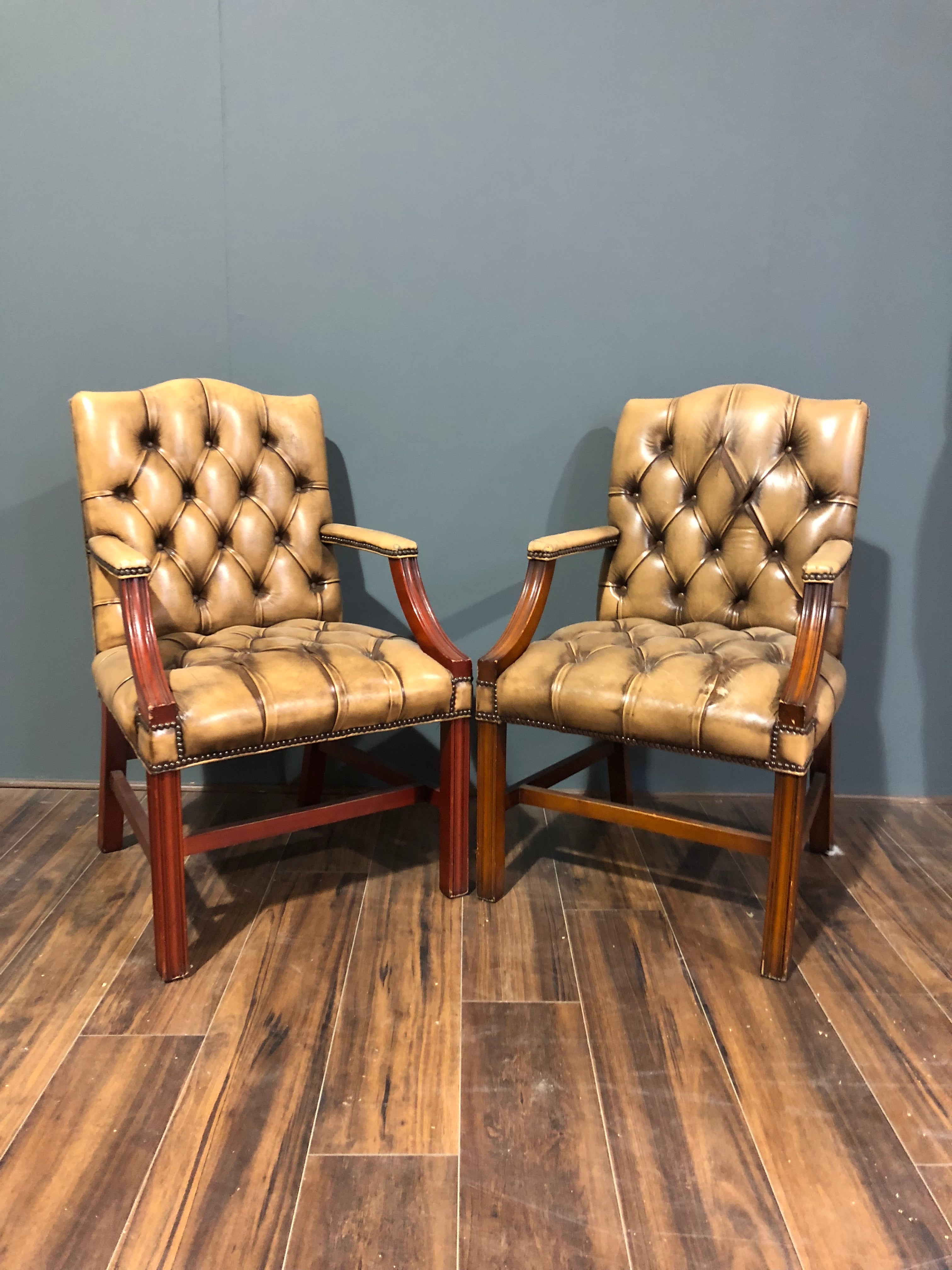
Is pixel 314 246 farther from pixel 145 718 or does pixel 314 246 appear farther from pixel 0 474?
pixel 145 718

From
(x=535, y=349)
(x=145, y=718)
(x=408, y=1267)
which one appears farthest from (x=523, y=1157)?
(x=535, y=349)

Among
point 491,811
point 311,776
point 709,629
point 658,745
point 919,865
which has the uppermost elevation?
point 709,629

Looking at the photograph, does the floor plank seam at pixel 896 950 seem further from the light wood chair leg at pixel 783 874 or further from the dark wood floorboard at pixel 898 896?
the light wood chair leg at pixel 783 874

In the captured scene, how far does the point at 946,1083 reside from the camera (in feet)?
4.29

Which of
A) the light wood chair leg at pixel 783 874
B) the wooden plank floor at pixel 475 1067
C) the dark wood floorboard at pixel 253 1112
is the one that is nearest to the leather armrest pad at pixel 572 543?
the light wood chair leg at pixel 783 874

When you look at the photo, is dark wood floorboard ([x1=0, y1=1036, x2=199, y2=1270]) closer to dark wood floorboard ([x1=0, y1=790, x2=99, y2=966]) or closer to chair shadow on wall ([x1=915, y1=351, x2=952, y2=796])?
dark wood floorboard ([x1=0, y1=790, x2=99, y2=966])

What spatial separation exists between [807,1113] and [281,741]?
3.21 feet

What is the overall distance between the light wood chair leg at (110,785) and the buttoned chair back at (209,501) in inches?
7.2

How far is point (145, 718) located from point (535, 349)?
1.33 m

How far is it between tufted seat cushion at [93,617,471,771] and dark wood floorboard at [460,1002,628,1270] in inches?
20.9

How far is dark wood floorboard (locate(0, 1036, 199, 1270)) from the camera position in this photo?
104 centimetres

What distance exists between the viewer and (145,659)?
1436mm

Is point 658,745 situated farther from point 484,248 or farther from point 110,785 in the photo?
point 484,248

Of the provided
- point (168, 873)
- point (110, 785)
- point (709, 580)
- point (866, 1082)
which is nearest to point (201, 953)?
point (168, 873)
